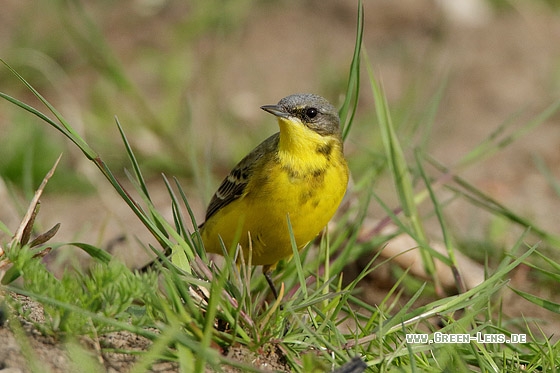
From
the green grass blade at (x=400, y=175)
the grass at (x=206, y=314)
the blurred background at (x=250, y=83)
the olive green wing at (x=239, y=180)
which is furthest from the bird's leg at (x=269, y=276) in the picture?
the blurred background at (x=250, y=83)

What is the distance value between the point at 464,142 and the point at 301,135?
342 cm

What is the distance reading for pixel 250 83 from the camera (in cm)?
772

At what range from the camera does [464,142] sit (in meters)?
7.06

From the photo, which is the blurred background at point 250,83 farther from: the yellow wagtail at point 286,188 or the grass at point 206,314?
the grass at point 206,314

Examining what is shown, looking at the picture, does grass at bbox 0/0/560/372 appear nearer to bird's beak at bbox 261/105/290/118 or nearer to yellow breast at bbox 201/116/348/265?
yellow breast at bbox 201/116/348/265

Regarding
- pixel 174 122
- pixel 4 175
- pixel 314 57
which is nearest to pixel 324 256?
pixel 4 175

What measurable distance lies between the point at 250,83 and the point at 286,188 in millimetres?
4104

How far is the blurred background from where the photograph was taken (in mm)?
5654

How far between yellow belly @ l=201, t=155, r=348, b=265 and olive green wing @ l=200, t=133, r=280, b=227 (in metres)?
0.10

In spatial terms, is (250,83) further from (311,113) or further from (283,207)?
(283,207)

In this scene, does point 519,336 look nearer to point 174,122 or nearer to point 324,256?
point 324,256

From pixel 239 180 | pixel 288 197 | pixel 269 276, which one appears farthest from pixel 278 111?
pixel 269 276

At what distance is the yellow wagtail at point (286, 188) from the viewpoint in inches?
147

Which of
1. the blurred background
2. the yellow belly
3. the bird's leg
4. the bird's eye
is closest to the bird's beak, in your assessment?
the bird's eye
